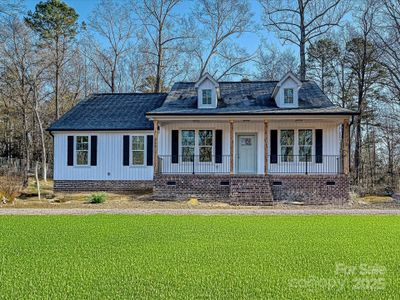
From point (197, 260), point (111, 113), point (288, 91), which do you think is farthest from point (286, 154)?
point (197, 260)

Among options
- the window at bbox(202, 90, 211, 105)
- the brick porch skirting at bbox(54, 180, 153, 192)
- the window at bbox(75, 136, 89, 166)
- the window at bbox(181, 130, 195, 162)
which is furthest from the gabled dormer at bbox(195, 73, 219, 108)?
the window at bbox(75, 136, 89, 166)

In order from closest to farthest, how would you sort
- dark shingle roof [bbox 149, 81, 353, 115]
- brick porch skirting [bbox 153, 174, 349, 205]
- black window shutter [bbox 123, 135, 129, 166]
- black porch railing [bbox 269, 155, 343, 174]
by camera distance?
1. brick porch skirting [bbox 153, 174, 349, 205]
2. dark shingle roof [bbox 149, 81, 353, 115]
3. black porch railing [bbox 269, 155, 343, 174]
4. black window shutter [bbox 123, 135, 129, 166]

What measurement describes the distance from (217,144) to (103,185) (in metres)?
6.20

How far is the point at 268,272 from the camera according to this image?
17.4 ft

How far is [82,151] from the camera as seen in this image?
20.4 m

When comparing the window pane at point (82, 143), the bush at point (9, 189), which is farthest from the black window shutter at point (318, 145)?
the bush at point (9, 189)

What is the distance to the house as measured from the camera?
17219mm

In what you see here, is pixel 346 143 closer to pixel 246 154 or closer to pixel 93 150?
pixel 246 154

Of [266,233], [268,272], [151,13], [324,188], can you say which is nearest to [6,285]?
[268,272]

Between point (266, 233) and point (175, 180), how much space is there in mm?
9353

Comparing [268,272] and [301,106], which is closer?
[268,272]

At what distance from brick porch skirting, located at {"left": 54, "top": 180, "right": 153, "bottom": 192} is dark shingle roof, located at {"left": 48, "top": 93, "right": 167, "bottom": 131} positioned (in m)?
2.70

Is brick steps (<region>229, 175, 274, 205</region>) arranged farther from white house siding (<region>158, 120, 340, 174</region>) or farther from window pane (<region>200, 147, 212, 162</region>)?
window pane (<region>200, 147, 212, 162</region>)

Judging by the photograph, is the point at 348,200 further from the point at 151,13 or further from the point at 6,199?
the point at 151,13
